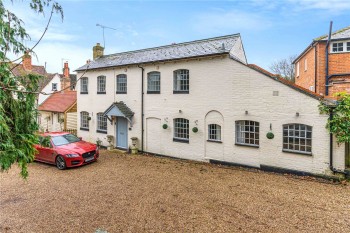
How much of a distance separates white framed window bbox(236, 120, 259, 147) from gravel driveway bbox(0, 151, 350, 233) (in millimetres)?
1573

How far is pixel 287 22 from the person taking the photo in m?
12.5

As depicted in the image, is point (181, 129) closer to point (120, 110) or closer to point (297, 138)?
point (120, 110)

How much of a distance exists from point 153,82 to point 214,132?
5771 millimetres

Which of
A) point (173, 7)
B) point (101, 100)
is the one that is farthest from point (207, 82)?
point (101, 100)

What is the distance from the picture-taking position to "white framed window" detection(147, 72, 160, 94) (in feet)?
48.5

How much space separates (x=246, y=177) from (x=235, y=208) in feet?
11.0

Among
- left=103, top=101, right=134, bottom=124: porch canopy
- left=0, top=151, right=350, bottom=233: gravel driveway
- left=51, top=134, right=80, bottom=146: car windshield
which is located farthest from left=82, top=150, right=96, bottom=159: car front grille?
left=103, top=101, right=134, bottom=124: porch canopy

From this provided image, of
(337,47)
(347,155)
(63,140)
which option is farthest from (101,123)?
(337,47)

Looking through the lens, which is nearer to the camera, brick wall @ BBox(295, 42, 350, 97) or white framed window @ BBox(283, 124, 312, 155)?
white framed window @ BBox(283, 124, 312, 155)

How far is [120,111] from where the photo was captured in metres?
15.5

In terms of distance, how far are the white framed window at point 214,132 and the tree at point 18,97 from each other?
9385mm

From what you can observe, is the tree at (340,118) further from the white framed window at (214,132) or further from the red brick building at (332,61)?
the red brick building at (332,61)

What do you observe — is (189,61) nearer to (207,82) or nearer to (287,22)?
(207,82)

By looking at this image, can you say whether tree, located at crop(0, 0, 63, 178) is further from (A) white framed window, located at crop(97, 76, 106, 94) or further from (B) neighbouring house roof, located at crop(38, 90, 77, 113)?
(B) neighbouring house roof, located at crop(38, 90, 77, 113)
